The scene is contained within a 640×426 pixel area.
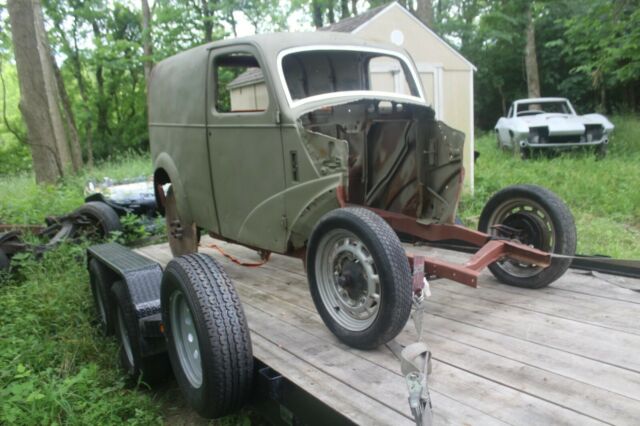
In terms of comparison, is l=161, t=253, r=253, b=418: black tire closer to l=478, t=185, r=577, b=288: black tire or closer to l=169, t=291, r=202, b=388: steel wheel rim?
l=169, t=291, r=202, b=388: steel wheel rim

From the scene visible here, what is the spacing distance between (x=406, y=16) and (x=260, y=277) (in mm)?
6059

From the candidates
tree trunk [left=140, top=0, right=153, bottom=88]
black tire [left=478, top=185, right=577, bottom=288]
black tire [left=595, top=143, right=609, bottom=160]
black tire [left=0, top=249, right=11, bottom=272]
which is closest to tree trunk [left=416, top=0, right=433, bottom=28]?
black tire [left=595, top=143, right=609, bottom=160]

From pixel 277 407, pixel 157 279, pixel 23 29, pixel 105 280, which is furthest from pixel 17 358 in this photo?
pixel 23 29

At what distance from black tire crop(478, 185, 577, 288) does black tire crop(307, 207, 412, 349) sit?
54.9 inches

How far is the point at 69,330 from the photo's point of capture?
4.26 metres

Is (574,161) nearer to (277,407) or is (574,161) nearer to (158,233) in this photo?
(158,233)

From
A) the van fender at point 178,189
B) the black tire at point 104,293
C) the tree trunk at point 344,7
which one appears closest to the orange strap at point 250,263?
the van fender at point 178,189

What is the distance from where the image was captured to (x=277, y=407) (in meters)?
2.48

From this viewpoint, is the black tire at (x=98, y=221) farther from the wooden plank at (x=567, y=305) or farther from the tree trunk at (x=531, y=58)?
the tree trunk at (x=531, y=58)

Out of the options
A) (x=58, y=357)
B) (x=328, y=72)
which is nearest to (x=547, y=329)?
(x=328, y=72)

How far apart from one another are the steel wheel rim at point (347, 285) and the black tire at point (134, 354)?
4.07 feet

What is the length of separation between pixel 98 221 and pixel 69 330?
182 cm

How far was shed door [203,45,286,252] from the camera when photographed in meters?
3.62

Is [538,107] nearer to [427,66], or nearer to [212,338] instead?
[427,66]
